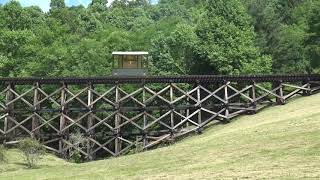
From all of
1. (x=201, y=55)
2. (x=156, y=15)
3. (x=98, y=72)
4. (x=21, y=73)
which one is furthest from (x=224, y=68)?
(x=156, y=15)

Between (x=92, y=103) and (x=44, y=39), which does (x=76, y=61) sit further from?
(x=92, y=103)

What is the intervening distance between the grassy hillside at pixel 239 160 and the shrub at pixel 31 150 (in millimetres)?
584

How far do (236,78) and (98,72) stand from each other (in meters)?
16.6

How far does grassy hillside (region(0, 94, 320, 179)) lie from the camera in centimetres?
1736

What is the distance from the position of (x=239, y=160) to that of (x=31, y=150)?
1373 cm

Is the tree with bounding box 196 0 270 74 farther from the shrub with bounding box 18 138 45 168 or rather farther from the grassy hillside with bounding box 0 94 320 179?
the shrub with bounding box 18 138 45 168

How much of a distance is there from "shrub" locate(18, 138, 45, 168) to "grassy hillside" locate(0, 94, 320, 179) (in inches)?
23.0

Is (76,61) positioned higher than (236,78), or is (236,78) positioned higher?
(76,61)

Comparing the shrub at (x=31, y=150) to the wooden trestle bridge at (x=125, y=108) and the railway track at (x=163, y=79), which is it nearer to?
the wooden trestle bridge at (x=125, y=108)

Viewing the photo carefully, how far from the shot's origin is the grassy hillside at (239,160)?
17.4 metres

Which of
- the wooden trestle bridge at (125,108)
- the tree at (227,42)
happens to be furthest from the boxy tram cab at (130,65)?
the tree at (227,42)

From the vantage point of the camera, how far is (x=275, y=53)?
5812 cm

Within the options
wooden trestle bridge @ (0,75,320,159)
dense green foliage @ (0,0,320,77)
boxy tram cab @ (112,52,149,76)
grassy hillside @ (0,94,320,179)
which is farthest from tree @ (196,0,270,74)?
grassy hillside @ (0,94,320,179)

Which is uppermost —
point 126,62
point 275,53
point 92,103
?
point 275,53
